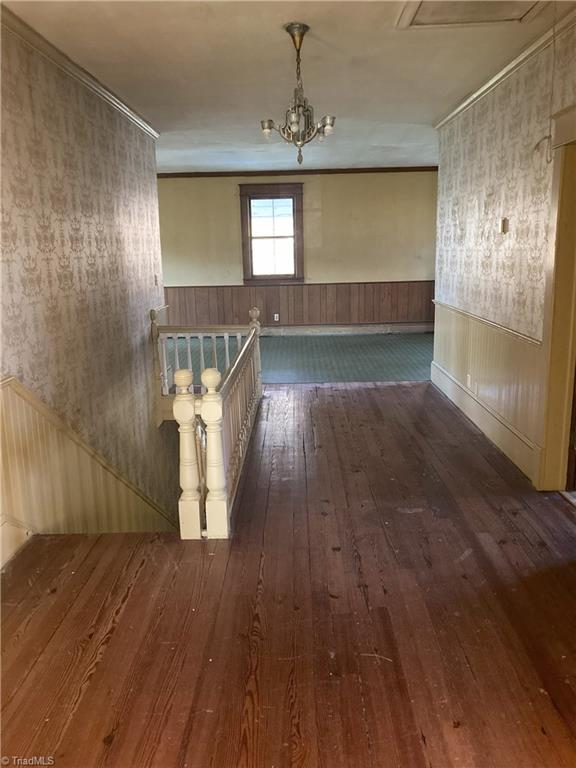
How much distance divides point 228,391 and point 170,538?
0.87 m

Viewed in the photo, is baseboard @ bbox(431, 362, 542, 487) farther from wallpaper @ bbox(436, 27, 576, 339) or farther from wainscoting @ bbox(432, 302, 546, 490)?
wallpaper @ bbox(436, 27, 576, 339)

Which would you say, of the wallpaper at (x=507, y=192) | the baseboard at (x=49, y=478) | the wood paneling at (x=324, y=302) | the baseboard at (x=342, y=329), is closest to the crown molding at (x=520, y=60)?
the wallpaper at (x=507, y=192)

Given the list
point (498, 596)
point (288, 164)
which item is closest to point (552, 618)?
point (498, 596)

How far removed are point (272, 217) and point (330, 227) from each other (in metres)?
1.03

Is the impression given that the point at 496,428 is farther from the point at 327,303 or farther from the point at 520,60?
the point at 327,303

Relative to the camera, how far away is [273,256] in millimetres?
10266

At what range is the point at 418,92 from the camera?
4.67 m

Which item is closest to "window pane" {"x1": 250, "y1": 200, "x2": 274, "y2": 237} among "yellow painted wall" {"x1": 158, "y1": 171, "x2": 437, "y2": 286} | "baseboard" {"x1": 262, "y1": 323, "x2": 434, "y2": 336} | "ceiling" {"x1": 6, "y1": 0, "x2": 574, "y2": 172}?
"yellow painted wall" {"x1": 158, "y1": 171, "x2": 437, "y2": 286}

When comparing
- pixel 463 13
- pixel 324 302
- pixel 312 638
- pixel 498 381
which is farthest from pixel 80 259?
pixel 324 302

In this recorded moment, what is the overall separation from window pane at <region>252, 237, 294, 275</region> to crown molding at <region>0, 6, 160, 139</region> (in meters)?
5.08

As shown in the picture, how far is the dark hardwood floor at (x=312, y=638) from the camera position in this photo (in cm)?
170

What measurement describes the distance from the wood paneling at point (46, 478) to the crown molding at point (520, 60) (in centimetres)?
348

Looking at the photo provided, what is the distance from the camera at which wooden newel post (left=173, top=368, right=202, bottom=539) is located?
9.18 feet

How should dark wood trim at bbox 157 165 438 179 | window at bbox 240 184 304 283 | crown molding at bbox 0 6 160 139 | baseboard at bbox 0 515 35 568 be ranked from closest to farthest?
baseboard at bbox 0 515 35 568, crown molding at bbox 0 6 160 139, dark wood trim at bbox 157 165 438 179, window at bbox 240 184 304 283
